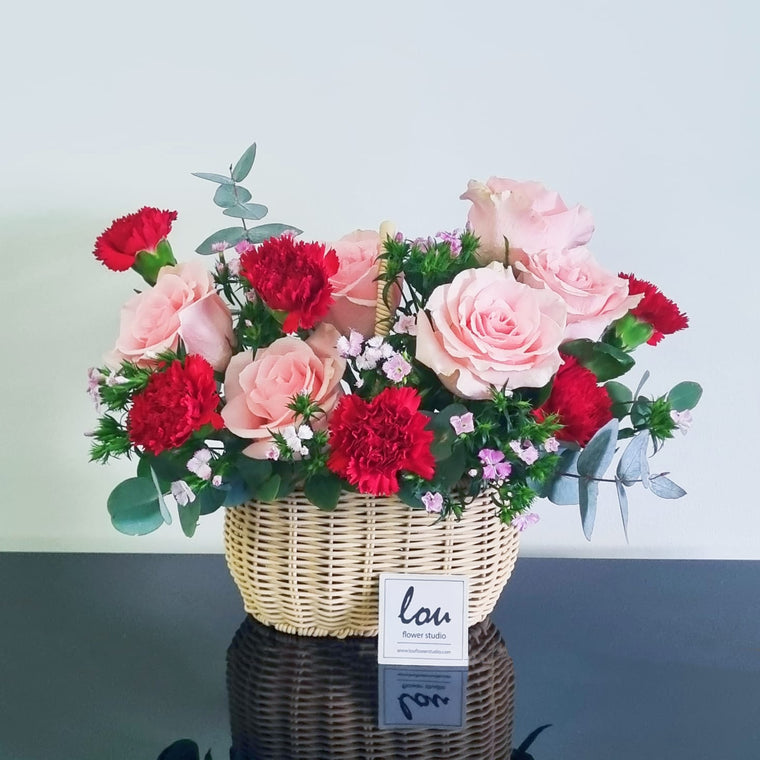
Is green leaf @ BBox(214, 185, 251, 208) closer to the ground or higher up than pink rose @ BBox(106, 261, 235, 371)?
higher up

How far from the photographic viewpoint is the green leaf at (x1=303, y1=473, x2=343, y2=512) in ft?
2.49

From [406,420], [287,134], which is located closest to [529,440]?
[406,420]

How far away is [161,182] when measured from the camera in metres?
1.14

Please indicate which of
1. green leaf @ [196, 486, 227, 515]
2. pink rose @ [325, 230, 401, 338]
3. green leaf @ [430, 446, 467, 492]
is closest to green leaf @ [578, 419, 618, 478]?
green leaf @ [430, 446, 467, 492]

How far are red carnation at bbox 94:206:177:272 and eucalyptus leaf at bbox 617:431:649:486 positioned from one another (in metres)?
0.46

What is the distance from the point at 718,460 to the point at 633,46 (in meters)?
0.55

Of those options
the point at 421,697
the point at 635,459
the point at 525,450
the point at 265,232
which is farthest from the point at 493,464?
the point at 265,232

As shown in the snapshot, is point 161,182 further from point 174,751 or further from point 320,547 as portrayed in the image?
point 174,751

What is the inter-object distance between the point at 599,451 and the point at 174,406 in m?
0.35

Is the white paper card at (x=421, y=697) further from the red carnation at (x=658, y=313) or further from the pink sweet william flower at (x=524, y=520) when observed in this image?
the red carnation at (x=658, y=313)

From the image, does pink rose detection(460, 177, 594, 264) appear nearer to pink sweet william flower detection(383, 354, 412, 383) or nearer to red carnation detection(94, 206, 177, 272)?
pink sweet william flower detection(383, 354, 412, 383)

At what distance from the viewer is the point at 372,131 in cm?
113

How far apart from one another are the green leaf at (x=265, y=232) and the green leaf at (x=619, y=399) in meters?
0.35

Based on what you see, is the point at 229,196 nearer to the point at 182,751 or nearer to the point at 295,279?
the point at 295,279
